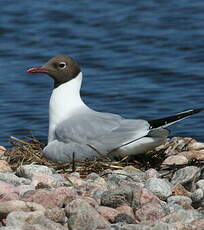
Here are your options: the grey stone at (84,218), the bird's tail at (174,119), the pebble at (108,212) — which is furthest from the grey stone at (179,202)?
the bird's tail at (174,119)

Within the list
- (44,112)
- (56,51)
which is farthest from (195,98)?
(56,51)

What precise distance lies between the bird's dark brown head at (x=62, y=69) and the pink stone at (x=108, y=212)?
295 centimetres

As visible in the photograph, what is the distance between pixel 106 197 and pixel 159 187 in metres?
0.72

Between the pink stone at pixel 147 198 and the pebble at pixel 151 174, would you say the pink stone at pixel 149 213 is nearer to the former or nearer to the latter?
the pink stone at pixel 147 198

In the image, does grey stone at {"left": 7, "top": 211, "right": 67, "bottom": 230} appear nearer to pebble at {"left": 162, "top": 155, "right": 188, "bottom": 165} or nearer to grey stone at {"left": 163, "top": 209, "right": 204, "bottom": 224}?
grey stone at {"left": 163, "top": 209, "right": 204, "bottom": 224}

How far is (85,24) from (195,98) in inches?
150

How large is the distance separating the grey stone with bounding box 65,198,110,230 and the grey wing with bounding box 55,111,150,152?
7.33 feet

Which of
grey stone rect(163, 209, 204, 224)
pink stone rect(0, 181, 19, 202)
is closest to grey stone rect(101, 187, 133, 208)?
grey stone rect(163, 209, 204, 224)

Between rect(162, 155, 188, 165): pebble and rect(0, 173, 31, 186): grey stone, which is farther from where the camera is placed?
rect(162, 155, 188, 165): pebble

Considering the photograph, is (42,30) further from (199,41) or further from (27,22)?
(199,41)

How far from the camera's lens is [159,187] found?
6883 millimetres

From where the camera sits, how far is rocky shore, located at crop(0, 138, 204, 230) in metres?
5.76

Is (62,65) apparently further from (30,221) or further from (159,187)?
(30,221)

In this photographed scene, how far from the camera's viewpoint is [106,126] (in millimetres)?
8172
